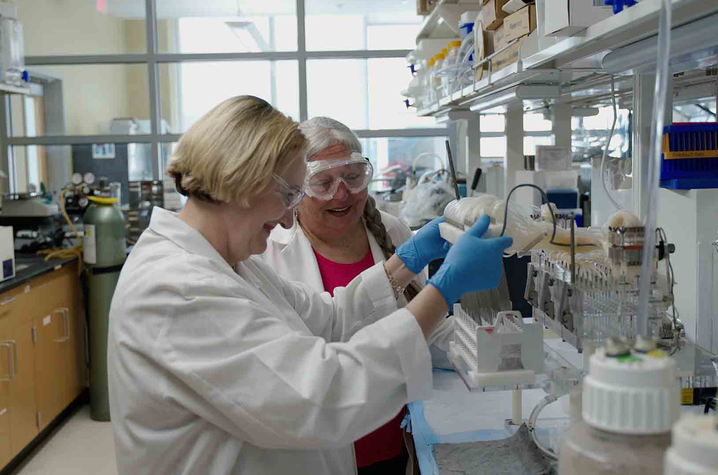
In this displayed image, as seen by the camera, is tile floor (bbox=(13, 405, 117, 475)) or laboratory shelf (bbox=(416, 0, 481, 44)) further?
tile floor (bbox=(13, 405, 117, 475))

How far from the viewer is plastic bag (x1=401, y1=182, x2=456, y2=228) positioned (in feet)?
13.3

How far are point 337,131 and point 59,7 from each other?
180 inches

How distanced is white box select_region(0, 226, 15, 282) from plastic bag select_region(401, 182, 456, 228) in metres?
2.18

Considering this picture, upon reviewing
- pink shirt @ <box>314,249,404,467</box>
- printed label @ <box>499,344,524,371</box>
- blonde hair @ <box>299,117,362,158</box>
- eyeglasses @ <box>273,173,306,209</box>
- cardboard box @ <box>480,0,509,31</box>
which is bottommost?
pink shirt @ <box>314,249,404,467</box>

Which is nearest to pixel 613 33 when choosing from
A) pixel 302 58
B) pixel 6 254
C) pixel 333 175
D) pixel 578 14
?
pixel 578 14

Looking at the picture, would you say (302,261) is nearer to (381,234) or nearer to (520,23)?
(381,234)

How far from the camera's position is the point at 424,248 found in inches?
73.8

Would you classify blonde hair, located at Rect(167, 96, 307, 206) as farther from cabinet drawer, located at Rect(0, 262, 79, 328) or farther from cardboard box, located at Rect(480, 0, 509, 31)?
cabinet drawer, located at Rect(0, 262, 79, 328)

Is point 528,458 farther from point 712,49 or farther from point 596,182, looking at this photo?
point 596,182

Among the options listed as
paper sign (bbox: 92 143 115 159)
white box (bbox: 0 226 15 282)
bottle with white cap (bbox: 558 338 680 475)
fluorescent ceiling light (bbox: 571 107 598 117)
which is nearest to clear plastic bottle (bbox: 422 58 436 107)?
fluorescent ceiling light (bbox: 571 107 598 117)

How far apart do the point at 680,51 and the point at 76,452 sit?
389 centimetres

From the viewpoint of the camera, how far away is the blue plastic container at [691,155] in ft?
5.63

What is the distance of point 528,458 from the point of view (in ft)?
4.65

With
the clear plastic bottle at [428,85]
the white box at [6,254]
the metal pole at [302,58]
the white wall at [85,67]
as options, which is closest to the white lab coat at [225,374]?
the clear plastic bottle at [428,85]
